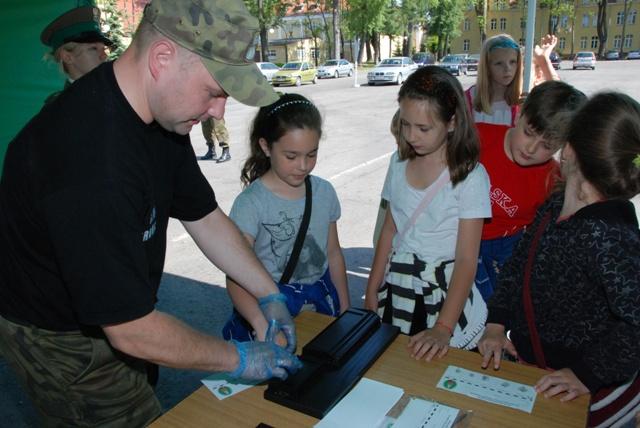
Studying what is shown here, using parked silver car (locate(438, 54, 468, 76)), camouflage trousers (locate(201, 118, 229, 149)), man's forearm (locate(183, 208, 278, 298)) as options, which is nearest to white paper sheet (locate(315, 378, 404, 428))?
man's forearm (locate(183, 208, 278, 298))

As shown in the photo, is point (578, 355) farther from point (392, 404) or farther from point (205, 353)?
point (205, 353)

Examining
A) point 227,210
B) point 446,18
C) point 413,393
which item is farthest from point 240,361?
point 446,18

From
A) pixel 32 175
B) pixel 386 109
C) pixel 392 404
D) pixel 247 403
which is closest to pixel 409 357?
pixel 392 404

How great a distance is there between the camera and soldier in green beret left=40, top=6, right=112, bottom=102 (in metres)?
3.13

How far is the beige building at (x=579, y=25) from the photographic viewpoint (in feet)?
177

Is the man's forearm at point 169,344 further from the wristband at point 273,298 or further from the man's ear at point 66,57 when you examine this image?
the man's ear at point 66,57

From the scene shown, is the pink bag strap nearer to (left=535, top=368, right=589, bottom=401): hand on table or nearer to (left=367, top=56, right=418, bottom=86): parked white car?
(left=535, top=368, right=589, bottom=401): hand on table

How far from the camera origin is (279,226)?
1961mm

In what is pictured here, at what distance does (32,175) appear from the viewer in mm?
1098

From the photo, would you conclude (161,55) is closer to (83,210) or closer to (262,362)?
(83,210)

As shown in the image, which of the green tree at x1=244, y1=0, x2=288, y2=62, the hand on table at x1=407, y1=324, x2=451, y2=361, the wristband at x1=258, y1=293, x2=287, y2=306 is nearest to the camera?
the hand on table at x1=407, y1=324, x2=451, y2=361

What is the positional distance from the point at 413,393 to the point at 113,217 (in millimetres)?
833

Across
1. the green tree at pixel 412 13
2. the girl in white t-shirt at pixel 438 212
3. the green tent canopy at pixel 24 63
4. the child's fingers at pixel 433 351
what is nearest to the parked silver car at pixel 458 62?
the green tree at pixel 412 13

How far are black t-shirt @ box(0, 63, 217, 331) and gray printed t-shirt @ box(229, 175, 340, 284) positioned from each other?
57cm
